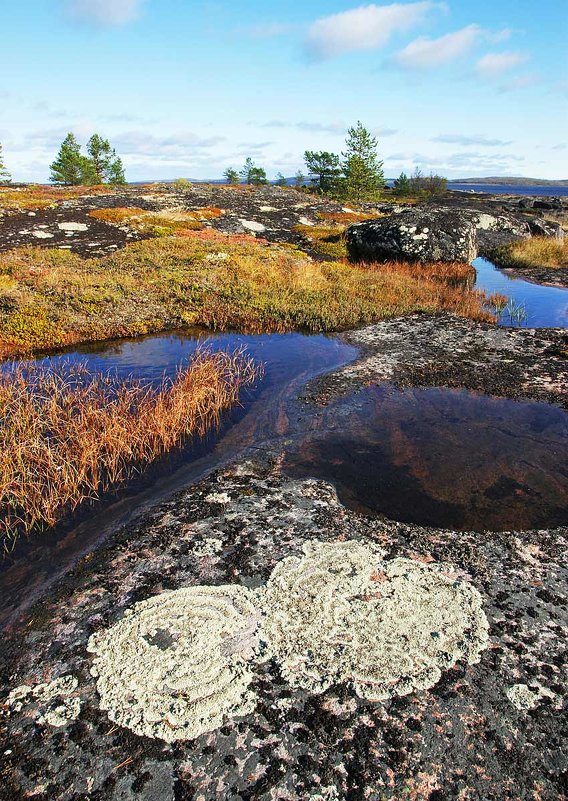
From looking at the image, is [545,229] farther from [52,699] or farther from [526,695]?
[52,699]

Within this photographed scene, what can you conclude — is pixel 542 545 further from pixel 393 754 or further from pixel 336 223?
pixel 336 223

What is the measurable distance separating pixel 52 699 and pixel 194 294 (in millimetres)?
18039

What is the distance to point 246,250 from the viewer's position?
27375 mm

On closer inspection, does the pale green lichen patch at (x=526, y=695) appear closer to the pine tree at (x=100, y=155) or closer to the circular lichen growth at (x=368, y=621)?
the circular lichen growth at (x=368, y=621)

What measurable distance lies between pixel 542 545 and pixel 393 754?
3.69m

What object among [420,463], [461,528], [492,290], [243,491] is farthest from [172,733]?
[492,290]

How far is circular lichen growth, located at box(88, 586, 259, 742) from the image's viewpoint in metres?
3.84

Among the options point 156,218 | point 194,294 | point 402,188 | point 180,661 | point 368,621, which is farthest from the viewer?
point 402,188

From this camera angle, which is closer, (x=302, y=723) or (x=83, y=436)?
(x=302, y=723)

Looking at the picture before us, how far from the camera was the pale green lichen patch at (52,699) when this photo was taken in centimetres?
388

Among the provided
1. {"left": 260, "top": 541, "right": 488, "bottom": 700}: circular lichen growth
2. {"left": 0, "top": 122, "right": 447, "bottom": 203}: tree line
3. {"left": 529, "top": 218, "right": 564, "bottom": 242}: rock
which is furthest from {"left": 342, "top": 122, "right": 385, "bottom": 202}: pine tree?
{"left": 260, "top": 541, "right": 488, "bottom": 700}: circular lichen growth

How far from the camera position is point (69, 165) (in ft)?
284

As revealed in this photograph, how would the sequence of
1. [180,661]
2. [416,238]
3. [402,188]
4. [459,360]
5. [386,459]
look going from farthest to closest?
[402,188] < [416,238] < [459,360] < [386,459] < [180,661]

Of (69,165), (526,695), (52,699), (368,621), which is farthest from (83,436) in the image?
(69,165)
